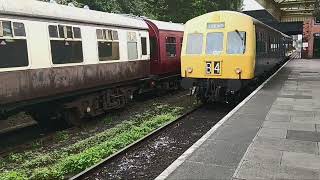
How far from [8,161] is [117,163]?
248cm

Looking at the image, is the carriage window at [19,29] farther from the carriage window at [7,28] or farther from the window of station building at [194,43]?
the window of station building at [194,43]

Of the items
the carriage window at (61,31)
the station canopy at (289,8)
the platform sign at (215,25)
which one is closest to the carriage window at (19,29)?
the carriage window at (61,31)

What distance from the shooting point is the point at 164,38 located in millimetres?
17375

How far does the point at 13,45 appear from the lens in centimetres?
868

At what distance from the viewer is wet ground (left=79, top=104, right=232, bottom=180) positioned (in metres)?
7.61

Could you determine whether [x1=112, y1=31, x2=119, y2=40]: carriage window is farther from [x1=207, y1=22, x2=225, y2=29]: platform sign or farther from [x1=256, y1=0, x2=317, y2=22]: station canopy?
[x1=256, y1=0, x2=317, y2=22]: station canopy

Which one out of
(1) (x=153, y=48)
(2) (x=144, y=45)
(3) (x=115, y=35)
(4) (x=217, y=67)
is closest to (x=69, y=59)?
(3) (x=115, y=35)

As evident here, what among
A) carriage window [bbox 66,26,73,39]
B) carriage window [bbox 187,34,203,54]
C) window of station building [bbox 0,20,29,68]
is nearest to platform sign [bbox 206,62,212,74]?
carriage window [bbox 187,34,203,54]

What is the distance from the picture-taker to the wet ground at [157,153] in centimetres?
761

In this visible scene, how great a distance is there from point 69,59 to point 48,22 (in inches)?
51.0

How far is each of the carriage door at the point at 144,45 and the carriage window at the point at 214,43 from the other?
2855 millimetres

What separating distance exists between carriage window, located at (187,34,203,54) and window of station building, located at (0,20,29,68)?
6.99m

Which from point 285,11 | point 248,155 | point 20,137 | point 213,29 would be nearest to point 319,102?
point 213,29

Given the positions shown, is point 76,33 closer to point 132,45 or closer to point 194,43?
point 132,45
